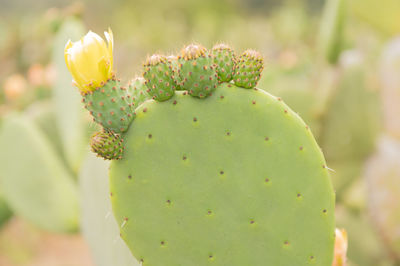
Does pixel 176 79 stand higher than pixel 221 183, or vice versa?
pixel 176 79

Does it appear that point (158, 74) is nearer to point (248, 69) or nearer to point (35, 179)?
point (248, 69)

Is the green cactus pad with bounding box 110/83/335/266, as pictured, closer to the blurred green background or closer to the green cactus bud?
the green cactus bud

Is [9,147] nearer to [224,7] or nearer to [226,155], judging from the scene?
[226,155]

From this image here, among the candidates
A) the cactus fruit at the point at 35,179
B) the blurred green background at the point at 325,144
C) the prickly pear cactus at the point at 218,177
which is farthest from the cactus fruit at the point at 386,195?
the cactus fruit at the point at 35,179

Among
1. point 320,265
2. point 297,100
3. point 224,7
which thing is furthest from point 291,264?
point 224,7

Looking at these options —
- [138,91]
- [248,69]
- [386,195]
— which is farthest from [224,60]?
Result: [386,195]

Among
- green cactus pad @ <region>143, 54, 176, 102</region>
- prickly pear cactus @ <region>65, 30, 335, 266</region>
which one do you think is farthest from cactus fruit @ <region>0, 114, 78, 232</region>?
green cactus pad @ <region>143, 54, 176, 102</region>
